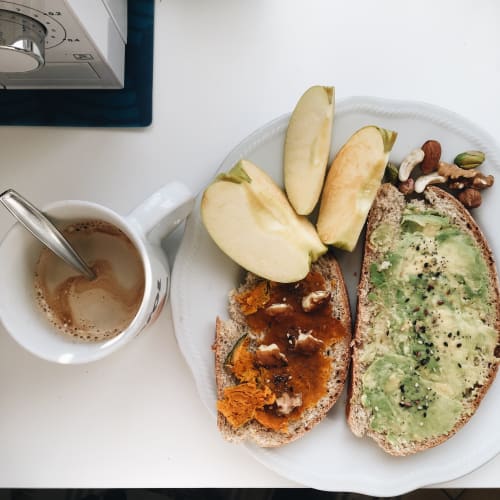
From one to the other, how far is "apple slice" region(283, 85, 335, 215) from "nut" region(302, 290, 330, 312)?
12 centimetres

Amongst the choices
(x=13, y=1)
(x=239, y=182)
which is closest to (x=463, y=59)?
(x=239, y=182)

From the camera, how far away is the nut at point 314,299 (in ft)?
2.85

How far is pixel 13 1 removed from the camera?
653 mm

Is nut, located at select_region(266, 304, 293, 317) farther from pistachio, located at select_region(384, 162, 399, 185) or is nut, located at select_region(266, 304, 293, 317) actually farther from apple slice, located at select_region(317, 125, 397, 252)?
pistachio, located at select_region(384, 162, 399, 185)

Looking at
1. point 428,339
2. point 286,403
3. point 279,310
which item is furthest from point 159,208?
point 428,339

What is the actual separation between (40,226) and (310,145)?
410 mm

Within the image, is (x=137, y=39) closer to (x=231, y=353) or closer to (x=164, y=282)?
(x=164, y=282)

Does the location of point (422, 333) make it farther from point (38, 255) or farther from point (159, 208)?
point (38, 255)

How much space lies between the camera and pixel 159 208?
0.79m

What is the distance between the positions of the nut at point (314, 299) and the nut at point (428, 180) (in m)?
0.23

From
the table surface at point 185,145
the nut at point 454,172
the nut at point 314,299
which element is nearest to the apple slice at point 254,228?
the nut at point 314,299

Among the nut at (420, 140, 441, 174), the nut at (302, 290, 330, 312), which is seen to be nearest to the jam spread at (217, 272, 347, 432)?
the nut at (302, 290, 330, 312)

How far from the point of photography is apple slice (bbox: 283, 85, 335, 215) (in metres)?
0.88

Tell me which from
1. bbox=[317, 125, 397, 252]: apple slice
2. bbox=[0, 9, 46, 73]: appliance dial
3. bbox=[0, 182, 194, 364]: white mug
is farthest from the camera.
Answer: bbox=[317, 125, 397, 252]: apple slice
